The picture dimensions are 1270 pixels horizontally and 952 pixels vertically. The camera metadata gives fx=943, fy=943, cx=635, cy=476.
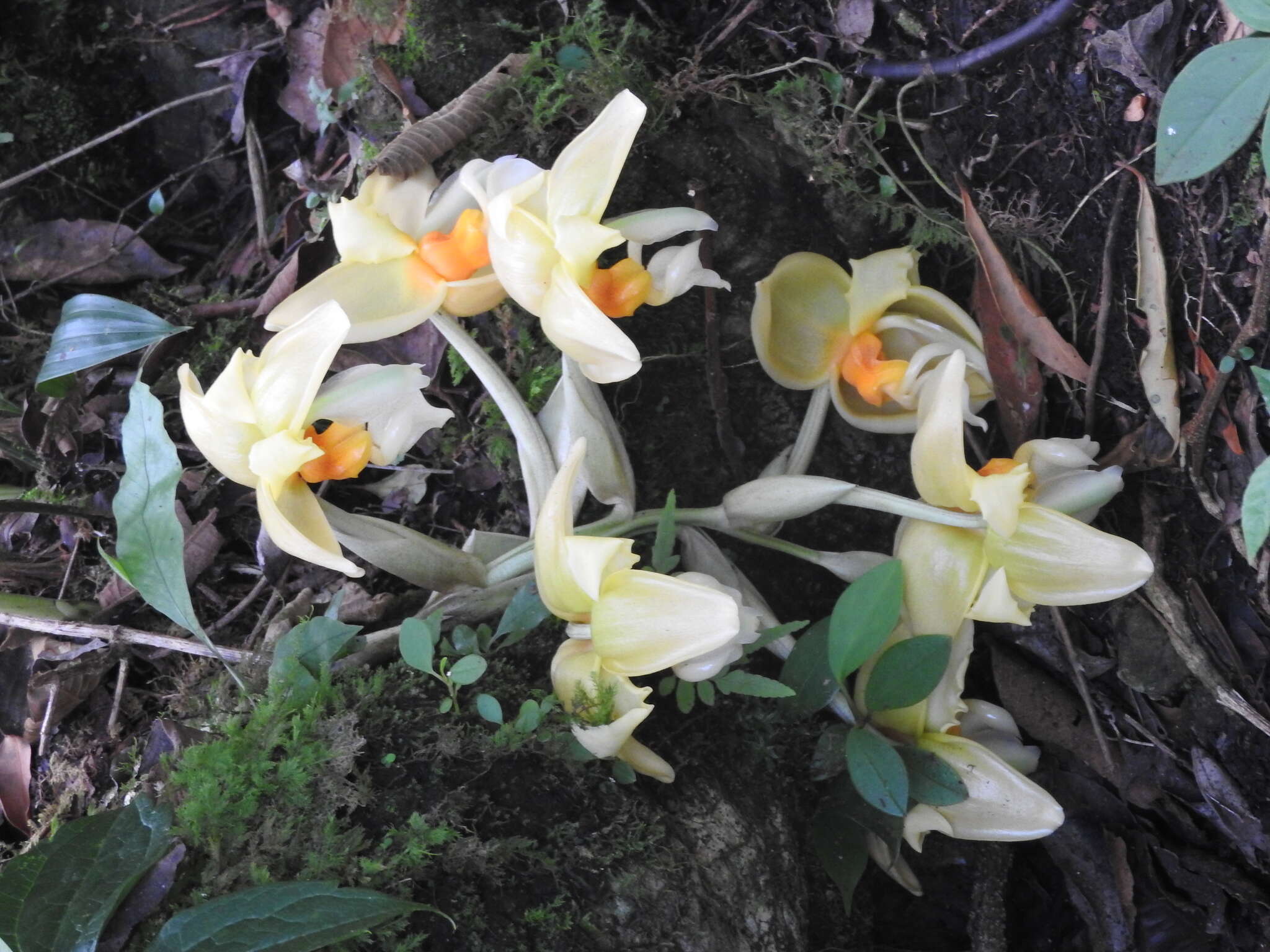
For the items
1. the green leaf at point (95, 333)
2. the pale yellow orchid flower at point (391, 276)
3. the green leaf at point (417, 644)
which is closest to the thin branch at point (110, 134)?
the green leaf at point (95, 333)

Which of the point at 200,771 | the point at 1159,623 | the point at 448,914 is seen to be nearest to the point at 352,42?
the point at 200,771

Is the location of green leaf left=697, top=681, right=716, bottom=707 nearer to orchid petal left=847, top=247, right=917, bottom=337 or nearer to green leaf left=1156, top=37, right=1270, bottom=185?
orchid petal left=847, top=247, right=917, bottom=337

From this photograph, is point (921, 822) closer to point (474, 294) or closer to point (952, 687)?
point (952, 687)

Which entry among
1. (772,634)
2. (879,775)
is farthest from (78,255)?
(879,775)

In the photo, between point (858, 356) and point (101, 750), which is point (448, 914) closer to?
point (101, 750)

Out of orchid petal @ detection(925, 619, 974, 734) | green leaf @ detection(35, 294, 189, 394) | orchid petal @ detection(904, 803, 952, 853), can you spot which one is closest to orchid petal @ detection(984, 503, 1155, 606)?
orchid petal @ detection(925, 619, 974, 734)

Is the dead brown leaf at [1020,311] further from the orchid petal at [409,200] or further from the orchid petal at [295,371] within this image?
the orchid petal at [295,371]
